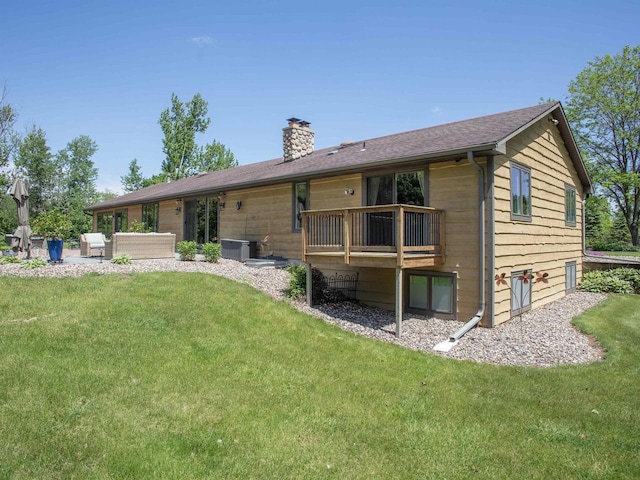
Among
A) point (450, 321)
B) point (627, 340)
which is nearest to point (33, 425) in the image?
point (450, 321)

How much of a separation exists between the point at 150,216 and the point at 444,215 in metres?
15.2

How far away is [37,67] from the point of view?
690 inches

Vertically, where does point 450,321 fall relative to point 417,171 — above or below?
below

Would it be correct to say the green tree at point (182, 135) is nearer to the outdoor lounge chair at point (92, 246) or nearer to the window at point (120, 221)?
the window at point (120, 221)

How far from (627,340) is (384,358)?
4.86 meters

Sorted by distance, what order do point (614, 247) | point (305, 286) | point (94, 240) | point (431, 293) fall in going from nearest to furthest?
point (431, 293) < point (305, 286) < point (94, 240) < point (614, 247)

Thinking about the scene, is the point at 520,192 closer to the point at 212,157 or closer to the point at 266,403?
the point at 266,403

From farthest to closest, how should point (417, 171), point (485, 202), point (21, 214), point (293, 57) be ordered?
point (293, 57) < point (21, 214) < point (417, 171) < point (485, 202)

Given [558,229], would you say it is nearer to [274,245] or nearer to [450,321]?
[450,321]

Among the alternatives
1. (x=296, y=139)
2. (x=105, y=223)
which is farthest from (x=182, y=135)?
(x=296, y=139)

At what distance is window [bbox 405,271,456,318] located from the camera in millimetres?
8430

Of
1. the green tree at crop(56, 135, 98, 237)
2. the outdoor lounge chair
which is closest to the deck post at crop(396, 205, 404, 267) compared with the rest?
the outdoor lounge chair

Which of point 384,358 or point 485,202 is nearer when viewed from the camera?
point 384,358

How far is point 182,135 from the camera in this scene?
38.7 m
